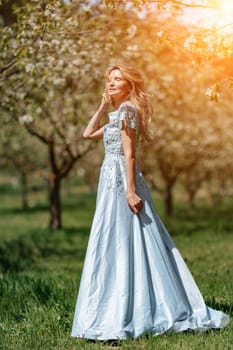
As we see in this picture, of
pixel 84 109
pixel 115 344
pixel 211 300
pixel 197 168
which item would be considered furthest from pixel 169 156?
pixel 115 344

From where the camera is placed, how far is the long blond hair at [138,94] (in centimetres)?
694

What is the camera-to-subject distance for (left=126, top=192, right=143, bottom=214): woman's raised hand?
6.69m

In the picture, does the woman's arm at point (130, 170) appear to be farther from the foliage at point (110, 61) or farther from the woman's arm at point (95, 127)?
the foliage at point (110, 61)

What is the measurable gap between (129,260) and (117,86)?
1.68 m

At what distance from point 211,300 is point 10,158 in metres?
29.2

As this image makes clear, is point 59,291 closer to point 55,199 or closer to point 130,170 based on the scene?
point 130,170

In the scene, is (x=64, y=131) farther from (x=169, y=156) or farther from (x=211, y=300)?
(x=211, y=300)

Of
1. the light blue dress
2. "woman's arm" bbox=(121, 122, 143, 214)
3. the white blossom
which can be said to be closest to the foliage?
the white blossom

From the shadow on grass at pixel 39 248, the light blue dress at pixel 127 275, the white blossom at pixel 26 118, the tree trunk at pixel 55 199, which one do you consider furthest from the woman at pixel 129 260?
the tree trunk at pixel 55 199

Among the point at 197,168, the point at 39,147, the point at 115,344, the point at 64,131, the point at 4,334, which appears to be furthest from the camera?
the point at 39,147

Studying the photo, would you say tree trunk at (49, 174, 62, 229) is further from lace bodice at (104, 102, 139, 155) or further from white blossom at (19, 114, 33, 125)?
lace bodice at (104, 102, 139, 155)

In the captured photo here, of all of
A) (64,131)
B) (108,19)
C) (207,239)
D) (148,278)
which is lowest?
(207,239)

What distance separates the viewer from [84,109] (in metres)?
19.0

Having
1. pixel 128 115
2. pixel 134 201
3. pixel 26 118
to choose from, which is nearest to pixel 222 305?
pixel 134 201
